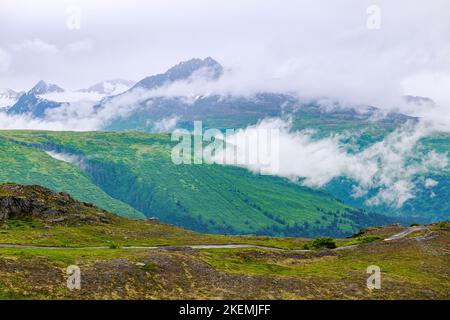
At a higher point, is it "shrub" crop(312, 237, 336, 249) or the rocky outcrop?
the rocky outcrop

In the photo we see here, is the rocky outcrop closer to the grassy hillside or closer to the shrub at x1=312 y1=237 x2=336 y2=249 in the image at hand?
the grassy hillside

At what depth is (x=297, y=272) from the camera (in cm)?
9038

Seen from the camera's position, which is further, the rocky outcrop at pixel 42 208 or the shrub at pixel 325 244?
the shrub at pixel 325 244

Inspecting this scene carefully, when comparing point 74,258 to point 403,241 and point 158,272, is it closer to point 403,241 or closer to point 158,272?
point 158,272

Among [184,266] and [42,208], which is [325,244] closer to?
[184,266]

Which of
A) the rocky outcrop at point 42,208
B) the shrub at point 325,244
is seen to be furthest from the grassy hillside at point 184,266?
the shrub at point 325,244

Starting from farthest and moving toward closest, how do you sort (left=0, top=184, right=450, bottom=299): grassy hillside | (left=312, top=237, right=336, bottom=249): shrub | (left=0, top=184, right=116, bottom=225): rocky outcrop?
1. (left=312, top=237, right=336, bottom=249): shrub
2. (left=0, top=184, right=116, bottom=225): rocky outcrop
3. (left=0, top=184, right=450, bottom=299): grassy hillside

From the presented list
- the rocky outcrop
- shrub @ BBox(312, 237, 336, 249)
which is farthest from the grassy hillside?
shrub @ BBox(312, 237, 336, 249)

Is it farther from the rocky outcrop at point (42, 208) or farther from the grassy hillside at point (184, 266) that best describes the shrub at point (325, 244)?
the rocky outcrop at point (42, 208)

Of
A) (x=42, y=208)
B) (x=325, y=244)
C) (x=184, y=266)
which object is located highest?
(x=42, y=208)

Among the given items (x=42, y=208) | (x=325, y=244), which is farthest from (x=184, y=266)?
(x=42, y=208)

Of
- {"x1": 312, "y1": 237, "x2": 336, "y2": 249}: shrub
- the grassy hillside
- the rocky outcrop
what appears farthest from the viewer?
{"x1": 312, "y1": 237, "x2": 336, "y2": 249}: shrub
